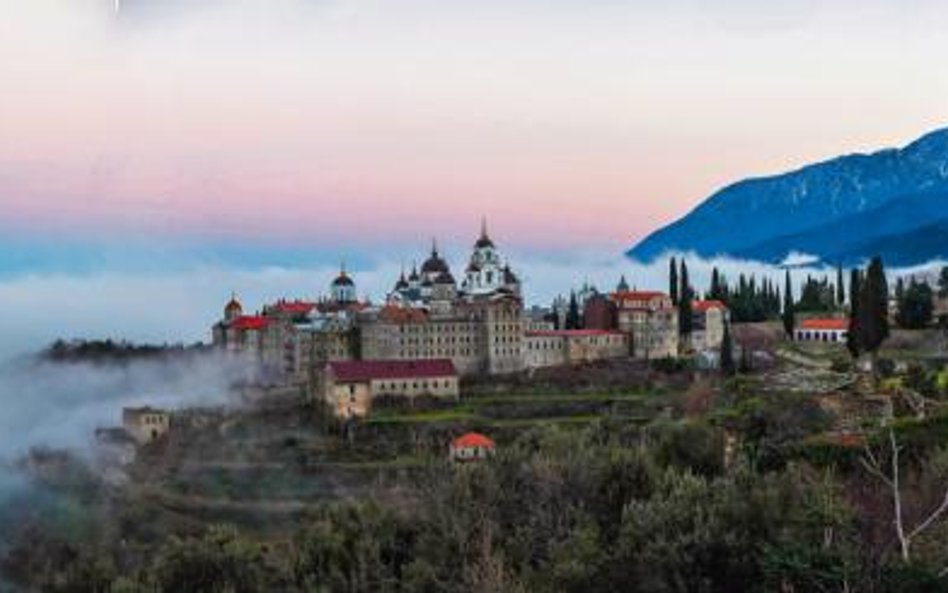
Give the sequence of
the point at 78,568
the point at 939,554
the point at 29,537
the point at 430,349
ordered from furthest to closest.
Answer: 1. the point at 430,349
2. the point at 29,537
3. the point at 78,568
4. the point at 939,554

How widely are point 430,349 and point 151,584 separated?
90.0 ft

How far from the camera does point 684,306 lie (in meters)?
44.6

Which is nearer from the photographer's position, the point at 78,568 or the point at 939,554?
the point at 939,554

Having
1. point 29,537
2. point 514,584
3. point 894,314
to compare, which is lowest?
point 29,537

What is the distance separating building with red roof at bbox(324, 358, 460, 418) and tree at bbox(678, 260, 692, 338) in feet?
29.7

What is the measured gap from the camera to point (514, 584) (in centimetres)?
1176

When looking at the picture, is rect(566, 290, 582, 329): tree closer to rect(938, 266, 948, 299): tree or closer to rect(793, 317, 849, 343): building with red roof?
rect(793, 317, 849, 343): building with red roof

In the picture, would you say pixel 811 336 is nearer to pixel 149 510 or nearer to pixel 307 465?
pixel 307 465

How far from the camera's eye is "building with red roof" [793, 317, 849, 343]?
43656 millimetres

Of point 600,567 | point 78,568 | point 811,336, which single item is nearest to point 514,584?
point 600,567

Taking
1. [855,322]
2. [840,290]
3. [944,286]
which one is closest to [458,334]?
[855,322]

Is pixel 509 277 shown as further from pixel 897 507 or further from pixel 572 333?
pixel 897 507

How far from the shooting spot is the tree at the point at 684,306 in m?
44.5

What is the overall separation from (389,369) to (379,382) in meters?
0.71
